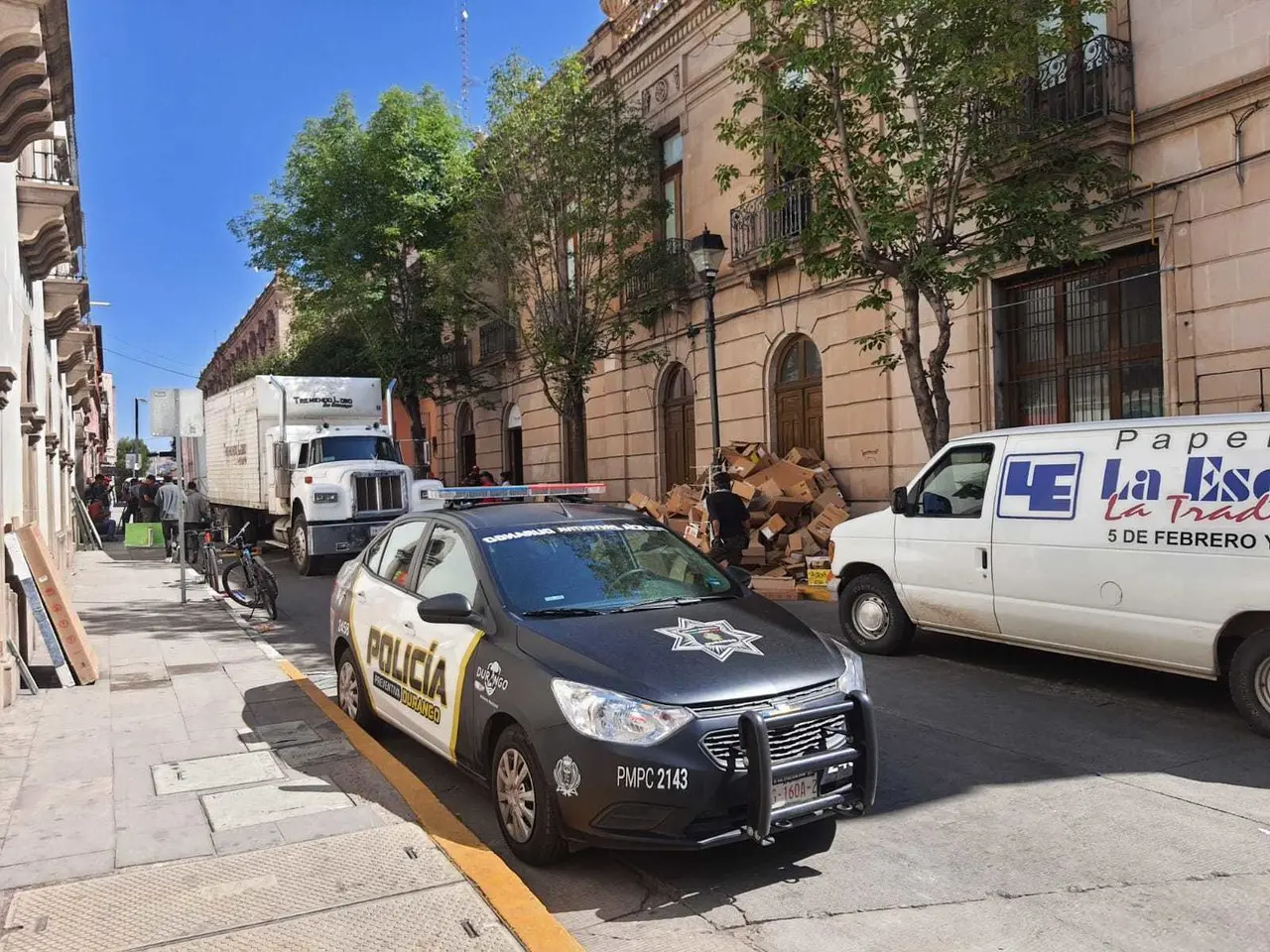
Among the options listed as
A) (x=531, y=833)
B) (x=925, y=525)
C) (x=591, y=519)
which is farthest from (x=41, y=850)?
(x=925, y=525)

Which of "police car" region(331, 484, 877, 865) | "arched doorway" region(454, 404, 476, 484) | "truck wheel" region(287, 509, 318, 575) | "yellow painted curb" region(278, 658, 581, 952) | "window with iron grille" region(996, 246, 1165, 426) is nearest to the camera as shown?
"yellow painted curb" region(278, 658, 581, 952)

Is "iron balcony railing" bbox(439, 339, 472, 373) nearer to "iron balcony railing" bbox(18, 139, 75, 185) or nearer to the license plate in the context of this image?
"iron balcony railing" bbox(18, 139, 75, 185)

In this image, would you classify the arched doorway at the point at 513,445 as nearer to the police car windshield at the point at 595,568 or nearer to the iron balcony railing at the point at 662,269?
the iron balcony railing at the point at 662,269

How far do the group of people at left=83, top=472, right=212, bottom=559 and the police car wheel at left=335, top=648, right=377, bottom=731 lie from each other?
43.6ft

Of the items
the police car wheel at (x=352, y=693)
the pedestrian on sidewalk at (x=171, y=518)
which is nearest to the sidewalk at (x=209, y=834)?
the police car wheel at (x=352, y=693)

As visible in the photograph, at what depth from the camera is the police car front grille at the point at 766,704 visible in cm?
394

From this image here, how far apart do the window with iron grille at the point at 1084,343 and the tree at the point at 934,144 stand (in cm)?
82

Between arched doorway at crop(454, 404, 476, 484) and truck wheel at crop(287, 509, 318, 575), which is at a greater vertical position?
arched doorway at crop(454, 404, 476, 484)

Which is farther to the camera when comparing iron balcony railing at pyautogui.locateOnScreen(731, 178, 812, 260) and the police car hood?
iron balcony railing at pyautogui.locateOnScreen(731, 178, 812, 260)

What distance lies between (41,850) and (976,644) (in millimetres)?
7791

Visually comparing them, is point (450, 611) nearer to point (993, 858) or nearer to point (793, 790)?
point (793, 790)

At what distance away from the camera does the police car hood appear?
404cm

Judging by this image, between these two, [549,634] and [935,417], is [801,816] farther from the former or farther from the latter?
[935,417]

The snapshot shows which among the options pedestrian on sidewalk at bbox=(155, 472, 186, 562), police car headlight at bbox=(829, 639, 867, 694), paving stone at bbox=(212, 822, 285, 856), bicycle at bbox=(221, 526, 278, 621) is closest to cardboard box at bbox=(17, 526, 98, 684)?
bicycle at bbox=(221, 526, 278, 621)
